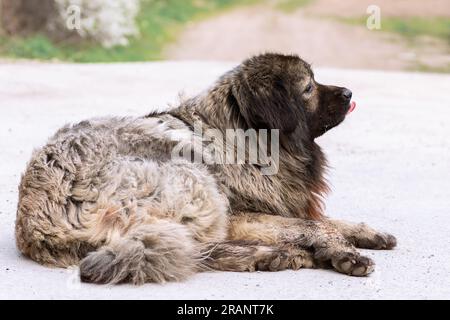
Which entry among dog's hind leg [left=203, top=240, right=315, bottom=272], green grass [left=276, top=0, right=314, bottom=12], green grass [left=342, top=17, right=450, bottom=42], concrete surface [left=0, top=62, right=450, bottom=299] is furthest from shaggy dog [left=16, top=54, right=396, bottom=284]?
green grass [left=276, top=0, right=314, bottom=12]

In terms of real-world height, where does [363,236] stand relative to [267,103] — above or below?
below

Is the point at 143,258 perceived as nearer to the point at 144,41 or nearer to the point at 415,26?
the point at 144,41

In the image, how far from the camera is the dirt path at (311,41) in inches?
861

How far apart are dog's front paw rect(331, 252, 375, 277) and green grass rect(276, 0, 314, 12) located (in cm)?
2192

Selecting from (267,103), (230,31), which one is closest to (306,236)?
(267,103)

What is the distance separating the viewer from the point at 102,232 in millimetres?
5656

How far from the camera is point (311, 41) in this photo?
23.1 m

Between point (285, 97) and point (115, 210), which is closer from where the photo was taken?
point (115, 210)

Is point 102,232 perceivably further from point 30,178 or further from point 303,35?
point 303,35

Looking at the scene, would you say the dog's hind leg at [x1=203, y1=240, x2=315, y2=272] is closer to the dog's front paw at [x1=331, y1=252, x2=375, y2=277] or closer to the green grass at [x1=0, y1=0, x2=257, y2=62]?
the dog's front paw at [x1=331, y1=252, x2=375, y2=277]

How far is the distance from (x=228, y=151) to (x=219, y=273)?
97 cm

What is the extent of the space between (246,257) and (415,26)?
828 inches

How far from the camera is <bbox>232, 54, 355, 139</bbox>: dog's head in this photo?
254 inches

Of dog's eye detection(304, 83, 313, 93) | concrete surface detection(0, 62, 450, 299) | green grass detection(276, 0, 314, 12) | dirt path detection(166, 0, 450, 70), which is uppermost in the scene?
green grass detection(276, 0, 314, 12)
